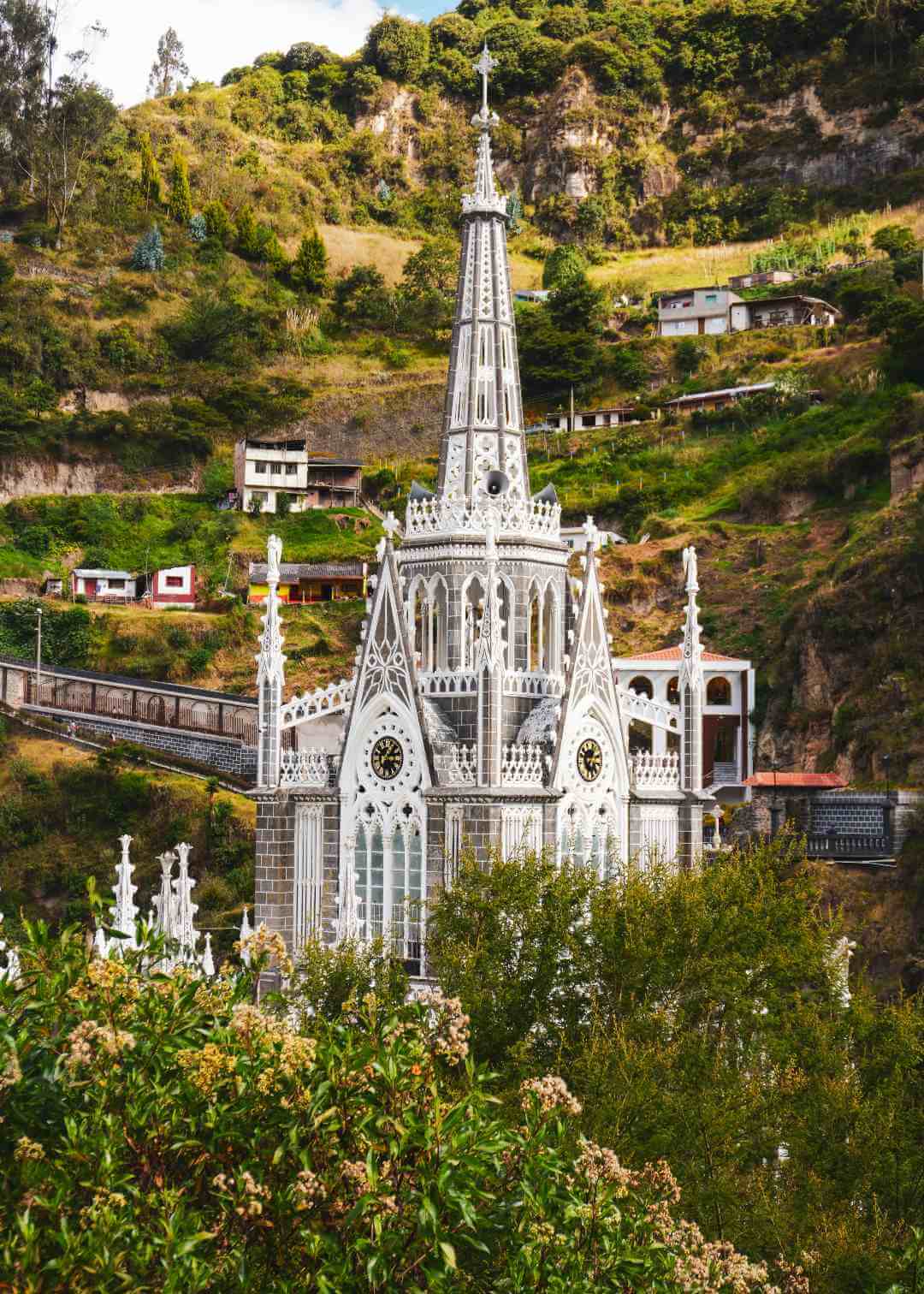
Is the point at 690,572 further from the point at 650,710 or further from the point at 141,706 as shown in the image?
the point at 141,706

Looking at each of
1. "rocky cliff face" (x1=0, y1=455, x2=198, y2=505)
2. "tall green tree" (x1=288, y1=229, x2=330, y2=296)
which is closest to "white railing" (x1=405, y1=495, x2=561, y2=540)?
"rocky cliff face" (x1=0, y1=455, x2=198, y2=505)

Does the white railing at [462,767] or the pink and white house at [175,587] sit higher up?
the pink and white house at [175,587]

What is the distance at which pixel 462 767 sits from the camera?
37781mm

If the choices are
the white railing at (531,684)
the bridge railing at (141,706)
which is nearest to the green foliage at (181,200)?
the bridge railing at (141,706)

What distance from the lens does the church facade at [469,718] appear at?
124ft

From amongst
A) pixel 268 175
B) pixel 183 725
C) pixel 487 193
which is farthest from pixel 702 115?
pixel 487 193

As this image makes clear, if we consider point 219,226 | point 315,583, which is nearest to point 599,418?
point 315,583

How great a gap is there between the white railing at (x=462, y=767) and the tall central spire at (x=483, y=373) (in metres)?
5.12

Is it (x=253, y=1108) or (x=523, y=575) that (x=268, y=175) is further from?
(x=253, y=1108)

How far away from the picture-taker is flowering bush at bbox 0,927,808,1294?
18.5 meters

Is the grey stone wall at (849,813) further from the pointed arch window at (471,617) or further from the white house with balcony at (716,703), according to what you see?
the pointed arch window at (471,617)

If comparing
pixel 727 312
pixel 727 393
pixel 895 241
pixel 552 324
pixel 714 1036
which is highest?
pixel 895 241

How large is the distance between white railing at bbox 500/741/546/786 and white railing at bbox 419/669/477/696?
135 cm

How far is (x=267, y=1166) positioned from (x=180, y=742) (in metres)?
80.0
